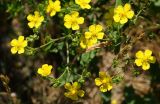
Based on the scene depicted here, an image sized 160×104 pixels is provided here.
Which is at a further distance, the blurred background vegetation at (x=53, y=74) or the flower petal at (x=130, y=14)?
the blurred background vegetation at (x=53, y=74)

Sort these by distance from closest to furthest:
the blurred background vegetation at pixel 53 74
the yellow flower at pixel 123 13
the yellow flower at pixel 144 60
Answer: the yellow flower at pixel 123 13 < the yellow flower at pixel 144 60 < the blurred background vegetation at pixel 53 74

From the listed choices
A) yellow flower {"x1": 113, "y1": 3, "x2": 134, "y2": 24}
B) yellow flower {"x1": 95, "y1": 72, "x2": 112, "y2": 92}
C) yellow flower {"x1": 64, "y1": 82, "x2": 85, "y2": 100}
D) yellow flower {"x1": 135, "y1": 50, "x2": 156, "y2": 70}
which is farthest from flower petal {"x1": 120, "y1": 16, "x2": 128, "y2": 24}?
yellow flower {"x1": 64, "y1": 82, "x2": 85, "y2": 100}

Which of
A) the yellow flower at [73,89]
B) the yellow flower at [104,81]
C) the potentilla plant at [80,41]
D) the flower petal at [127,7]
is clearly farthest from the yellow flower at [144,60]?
the yellow flower at [73,89]

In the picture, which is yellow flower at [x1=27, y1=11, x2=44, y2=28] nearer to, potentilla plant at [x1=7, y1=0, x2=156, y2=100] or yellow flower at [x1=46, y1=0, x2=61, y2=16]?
potentilla plant at [x1=7, y1=0, x2=156, y2=100]

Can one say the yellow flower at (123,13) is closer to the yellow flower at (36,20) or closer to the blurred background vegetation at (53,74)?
the yellow flower at (36,20)

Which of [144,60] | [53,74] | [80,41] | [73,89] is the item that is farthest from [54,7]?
[53,74]

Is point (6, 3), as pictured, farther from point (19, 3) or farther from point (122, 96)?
point (122, 96)
